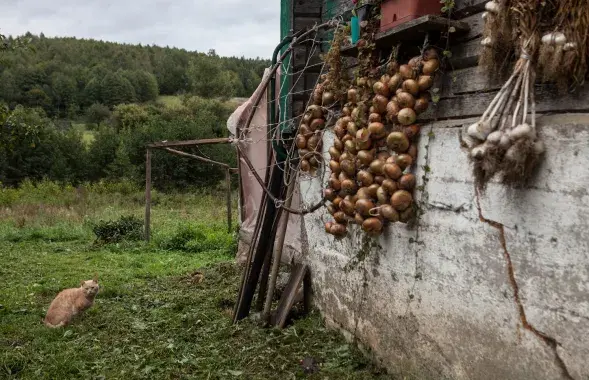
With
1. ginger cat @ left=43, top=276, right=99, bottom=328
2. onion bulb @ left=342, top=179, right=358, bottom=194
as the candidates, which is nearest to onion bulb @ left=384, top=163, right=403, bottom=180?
onion bulb @ left=342, top=179, right=358, bottom=194

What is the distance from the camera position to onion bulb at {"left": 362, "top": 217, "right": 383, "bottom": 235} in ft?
12.9

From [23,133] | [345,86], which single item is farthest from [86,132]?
[345,86]

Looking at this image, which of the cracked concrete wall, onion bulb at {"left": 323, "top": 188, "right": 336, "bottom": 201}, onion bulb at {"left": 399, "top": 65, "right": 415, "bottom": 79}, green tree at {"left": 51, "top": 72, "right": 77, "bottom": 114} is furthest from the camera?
green tree at {"left": 51, "top": 72, "right": 77, "bottom": 114}

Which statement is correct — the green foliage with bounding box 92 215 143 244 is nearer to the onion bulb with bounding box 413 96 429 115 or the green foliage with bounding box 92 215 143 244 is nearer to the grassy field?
the grassy field

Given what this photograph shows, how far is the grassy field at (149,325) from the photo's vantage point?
184 inches

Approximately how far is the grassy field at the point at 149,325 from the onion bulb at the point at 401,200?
1.38 m

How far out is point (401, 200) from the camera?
12.1ft

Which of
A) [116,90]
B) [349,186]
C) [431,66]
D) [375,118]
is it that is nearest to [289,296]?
[349,186]

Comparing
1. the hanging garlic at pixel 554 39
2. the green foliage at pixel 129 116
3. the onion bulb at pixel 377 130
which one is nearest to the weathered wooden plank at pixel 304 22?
the onion bulb at pixel 377 130

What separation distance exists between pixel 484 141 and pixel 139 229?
458 inches

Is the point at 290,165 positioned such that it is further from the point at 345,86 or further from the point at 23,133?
the point at 23,133

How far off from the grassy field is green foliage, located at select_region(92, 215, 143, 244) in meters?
0.46

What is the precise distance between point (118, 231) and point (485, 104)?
36.8 feet

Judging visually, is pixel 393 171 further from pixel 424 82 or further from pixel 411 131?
pixel 424 82
